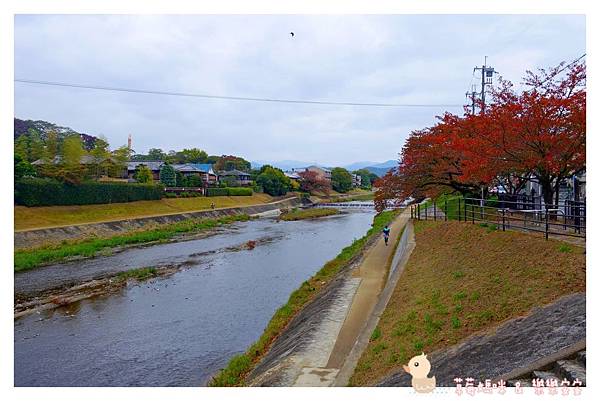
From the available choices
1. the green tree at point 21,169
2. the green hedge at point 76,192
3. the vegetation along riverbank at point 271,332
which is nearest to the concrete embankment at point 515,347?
the vegetation along riverbank at point 271,332

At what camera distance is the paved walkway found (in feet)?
25.1

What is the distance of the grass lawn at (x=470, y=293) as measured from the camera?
6.71 metres

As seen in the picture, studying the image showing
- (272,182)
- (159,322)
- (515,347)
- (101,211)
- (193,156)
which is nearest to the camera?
(515,347)

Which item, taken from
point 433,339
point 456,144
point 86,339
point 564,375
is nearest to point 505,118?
point 456,144

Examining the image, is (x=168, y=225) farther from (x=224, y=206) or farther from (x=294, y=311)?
(x=294, y=311)

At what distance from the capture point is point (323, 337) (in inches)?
371

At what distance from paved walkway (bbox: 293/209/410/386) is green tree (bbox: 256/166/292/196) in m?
51.0

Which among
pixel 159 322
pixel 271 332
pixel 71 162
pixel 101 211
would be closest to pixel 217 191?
pixel 101 211

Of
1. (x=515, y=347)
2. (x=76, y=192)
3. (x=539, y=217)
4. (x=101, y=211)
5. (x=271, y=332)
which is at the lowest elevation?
(x=271, y=332)

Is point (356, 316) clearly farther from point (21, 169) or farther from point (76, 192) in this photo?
point (76, 192)

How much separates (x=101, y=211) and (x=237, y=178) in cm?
3821

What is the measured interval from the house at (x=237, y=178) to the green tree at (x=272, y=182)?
3.34 meters

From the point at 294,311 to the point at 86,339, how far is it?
6192 mm

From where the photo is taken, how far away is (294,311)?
13.4 metres
